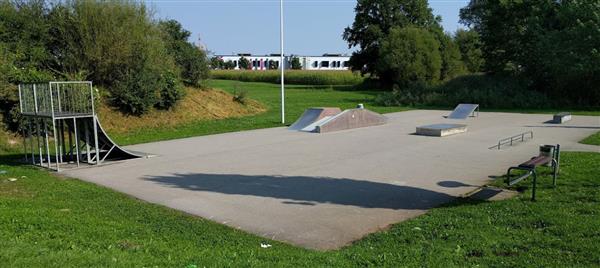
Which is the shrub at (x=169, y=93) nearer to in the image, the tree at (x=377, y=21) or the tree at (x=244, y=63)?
the tree at (x=377, y=21)

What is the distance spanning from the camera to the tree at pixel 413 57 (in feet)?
132

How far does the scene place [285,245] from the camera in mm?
5656

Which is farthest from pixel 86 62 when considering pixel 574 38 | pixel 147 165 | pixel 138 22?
pixel 574 38

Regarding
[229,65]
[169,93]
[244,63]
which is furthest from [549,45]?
[244,63]

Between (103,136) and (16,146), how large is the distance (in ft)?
11.3

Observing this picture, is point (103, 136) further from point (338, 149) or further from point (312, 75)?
point (312, 75)

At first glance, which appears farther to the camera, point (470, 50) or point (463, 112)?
point (470, 50)

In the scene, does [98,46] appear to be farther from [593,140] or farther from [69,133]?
[593,140]

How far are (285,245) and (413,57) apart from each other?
36.9 m

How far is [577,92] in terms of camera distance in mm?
28891

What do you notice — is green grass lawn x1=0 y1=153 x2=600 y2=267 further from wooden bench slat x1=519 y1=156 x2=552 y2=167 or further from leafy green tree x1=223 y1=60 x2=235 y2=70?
leafy green tree x1=223 y1=60 x2=235 y2=70

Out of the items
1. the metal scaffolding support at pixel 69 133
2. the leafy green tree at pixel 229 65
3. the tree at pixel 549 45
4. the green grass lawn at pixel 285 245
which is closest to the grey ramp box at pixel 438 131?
the tree at pixel 549 45

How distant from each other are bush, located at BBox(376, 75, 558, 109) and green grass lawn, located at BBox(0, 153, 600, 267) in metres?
23.1

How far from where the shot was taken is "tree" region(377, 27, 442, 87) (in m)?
40.4
